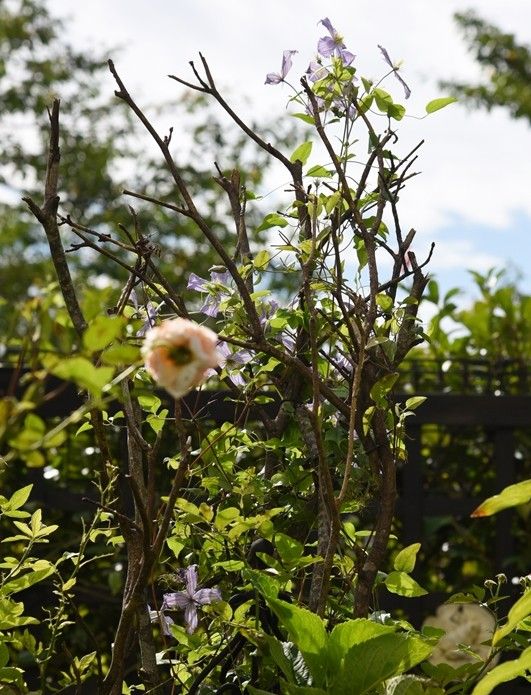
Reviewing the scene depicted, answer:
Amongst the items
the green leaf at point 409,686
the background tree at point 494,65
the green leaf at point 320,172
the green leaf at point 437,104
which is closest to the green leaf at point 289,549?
the green leaf at point 409,686

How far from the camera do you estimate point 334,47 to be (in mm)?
1616

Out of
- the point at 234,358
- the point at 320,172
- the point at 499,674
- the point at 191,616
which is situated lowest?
the point at 499,674

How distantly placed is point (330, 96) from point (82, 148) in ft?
40.0

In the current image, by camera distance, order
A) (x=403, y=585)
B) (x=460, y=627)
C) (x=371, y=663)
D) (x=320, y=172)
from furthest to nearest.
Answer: (x=460, y=627) < (x=320, y=172) < (x=403, y=585) < (x=371, y=663)

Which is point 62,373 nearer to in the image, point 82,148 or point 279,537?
point 279,537

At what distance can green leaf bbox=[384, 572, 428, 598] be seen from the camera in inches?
58.2

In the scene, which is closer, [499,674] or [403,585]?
[499,674]

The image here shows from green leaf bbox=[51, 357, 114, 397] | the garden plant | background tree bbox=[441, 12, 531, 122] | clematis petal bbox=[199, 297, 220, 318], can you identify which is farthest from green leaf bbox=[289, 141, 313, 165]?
background tree bbox=[441, 12, 531, 122]

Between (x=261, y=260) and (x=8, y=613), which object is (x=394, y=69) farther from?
(x=8, y=613)

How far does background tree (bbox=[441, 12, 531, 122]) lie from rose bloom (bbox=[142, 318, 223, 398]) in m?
18.7

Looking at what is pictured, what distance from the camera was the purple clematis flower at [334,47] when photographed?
161 cm

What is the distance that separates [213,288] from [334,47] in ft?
1.32

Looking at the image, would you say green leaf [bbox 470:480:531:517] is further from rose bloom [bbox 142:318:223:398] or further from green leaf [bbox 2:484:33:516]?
green leaf [bbox 2:484:33:516]

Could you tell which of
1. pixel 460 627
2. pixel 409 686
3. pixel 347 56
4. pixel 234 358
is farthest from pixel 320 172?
pixel 460 627
